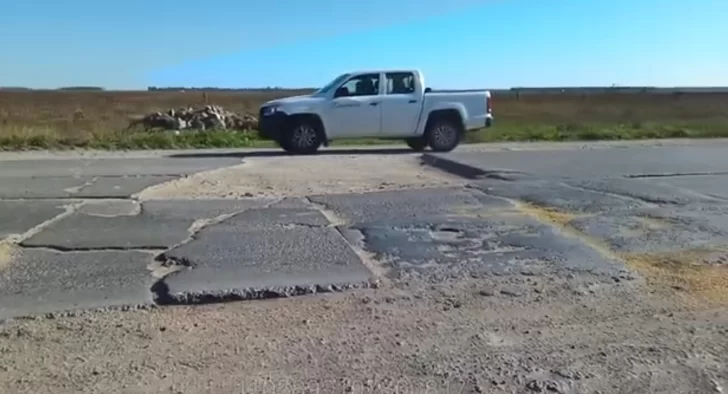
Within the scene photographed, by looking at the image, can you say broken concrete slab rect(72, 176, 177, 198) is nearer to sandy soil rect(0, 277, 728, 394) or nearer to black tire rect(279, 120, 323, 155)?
black tire rect(279, 120, 323, 155)

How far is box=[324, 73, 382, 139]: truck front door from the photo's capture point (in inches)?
816

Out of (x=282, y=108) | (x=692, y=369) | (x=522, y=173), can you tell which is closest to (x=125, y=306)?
(x=692, y=369)

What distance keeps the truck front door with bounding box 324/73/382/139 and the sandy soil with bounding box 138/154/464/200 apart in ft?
8.91

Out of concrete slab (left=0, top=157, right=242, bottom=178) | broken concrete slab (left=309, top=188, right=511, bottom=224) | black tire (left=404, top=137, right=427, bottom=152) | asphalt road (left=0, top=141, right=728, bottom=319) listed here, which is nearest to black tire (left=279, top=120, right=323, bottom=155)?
concrete slab (left=0, top=157, right=242, bottom=178)

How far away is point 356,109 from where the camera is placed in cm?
2084

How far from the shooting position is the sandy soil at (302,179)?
12352mm

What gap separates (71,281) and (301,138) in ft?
45.8

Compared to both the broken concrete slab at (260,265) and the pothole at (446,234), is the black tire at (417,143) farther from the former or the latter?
the broken concrete slab at (260,265)

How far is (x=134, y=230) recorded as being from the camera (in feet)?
29.6

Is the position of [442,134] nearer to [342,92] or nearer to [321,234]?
[342,92]

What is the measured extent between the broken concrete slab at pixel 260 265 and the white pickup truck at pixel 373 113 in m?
11.6

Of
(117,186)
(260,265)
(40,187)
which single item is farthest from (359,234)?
(40,187)

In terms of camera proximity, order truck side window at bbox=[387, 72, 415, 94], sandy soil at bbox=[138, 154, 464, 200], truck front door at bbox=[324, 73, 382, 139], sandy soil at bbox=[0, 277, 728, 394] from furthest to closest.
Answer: truck side window at bbox=[387, 72, 415, 94] < truck front door at bbox=[324, 73, 382, 139] < sandy soil at bbox=[138, 154, 464, 200] < sandy soil at bbox=[0, 277, 728, 394]

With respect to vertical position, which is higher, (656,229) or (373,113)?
(373,113)
